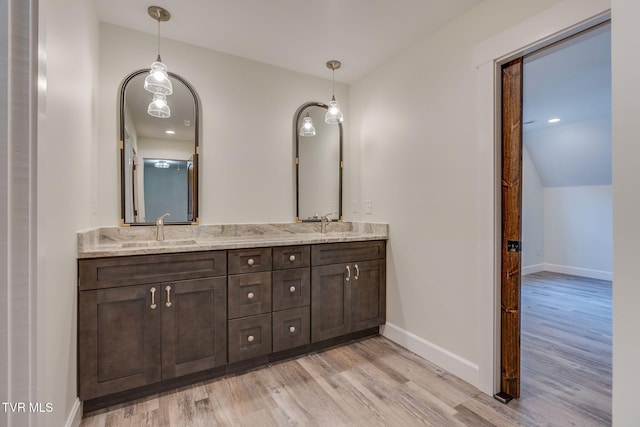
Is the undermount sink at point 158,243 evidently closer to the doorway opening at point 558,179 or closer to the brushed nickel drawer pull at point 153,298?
the brushed nickel drawer pull at point 153,298

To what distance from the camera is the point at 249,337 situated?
6.92 feet

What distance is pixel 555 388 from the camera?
6.30 ft

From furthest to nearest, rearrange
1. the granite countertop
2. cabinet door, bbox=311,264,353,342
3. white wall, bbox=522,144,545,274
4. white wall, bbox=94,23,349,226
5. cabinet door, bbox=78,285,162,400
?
white wall, bbox=522,144,545,274 < cabinet door, bbox=311,264,353,342 < white wall, bbox=94,23,349,226 < the granite countertop < cabinet door, bbox=78,285,162,400

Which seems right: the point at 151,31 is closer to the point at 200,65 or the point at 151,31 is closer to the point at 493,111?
the point at 200,65

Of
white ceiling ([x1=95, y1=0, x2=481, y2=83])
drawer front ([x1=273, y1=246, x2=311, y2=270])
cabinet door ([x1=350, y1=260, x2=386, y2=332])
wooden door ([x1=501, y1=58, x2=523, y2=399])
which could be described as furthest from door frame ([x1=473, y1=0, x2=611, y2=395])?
drawer front ([x1=273, y1=246, x2=311, y2=270])

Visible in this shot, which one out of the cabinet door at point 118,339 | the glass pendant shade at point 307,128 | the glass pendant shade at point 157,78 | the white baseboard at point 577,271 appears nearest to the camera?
the cabinet door at point 118,339

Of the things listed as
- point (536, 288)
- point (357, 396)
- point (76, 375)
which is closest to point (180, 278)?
point (76, 375)

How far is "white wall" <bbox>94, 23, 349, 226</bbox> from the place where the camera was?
2.16 meters

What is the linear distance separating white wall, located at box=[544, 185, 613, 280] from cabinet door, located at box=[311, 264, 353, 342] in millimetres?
4823

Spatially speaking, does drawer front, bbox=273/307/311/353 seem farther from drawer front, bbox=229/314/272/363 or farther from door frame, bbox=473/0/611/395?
door frame, bbox=473/0/611/395

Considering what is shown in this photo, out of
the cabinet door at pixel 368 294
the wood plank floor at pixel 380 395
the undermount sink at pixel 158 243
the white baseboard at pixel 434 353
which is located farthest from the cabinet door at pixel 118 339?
the white baseboard at pixel 434 353

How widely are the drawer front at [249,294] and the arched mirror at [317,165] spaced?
2.95 ft

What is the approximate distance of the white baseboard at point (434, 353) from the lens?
6.54ft

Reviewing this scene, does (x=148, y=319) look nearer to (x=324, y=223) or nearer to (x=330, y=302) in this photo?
(x=330, y=302)
